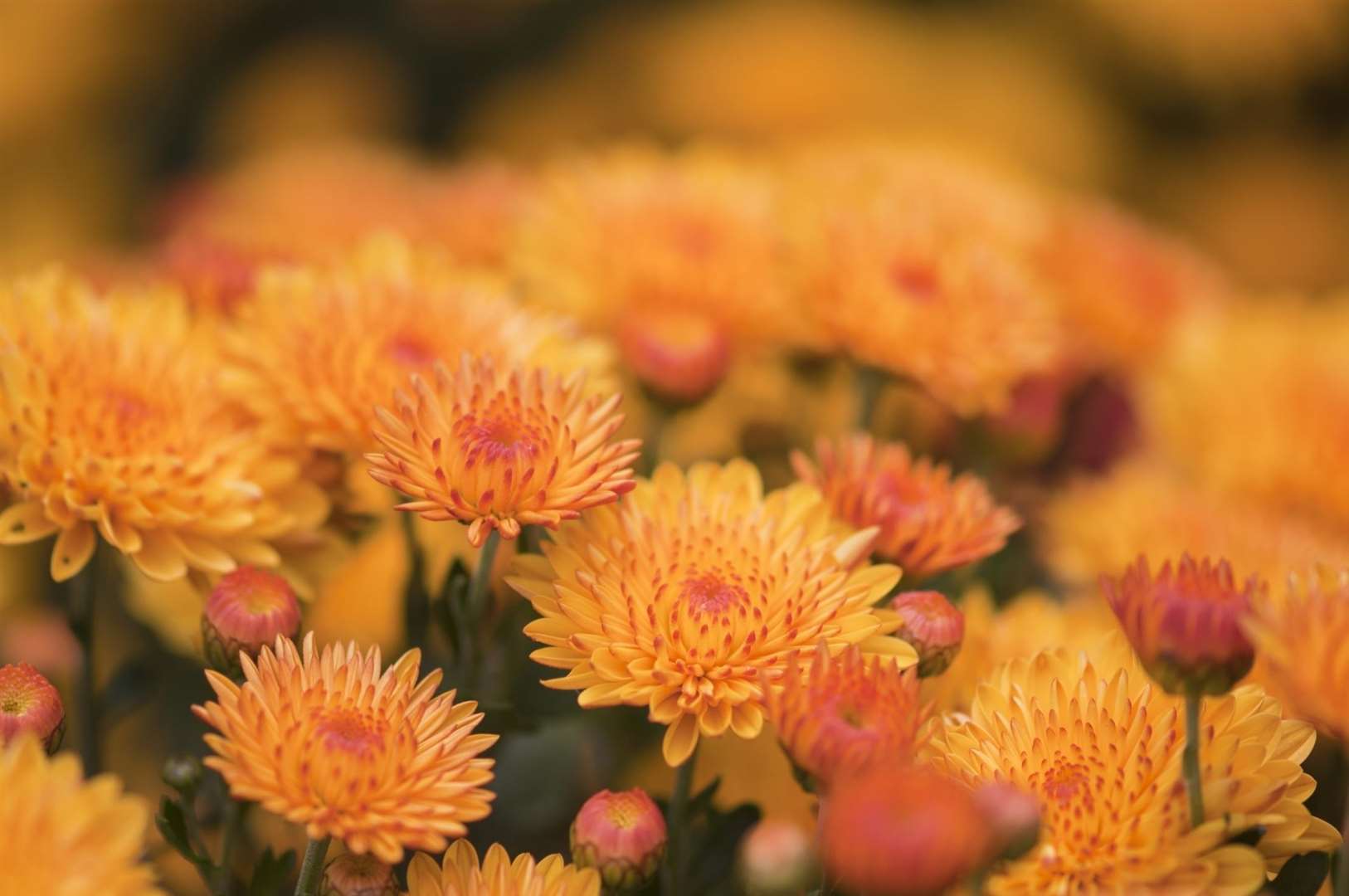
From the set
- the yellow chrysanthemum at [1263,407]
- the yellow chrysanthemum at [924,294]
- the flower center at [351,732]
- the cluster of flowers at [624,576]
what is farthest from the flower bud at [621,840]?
the yellow chrysanthemum at [1263,407]

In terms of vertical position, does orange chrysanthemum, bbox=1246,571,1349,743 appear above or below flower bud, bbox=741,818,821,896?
above

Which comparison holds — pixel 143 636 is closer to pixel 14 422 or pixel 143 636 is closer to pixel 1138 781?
pixel 14 422

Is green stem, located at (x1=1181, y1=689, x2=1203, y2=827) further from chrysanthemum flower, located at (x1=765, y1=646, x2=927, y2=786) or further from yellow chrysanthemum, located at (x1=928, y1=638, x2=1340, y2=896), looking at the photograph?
chrysanthemum flower, located at (x1=765, y1=646, x2=927, y2=786)

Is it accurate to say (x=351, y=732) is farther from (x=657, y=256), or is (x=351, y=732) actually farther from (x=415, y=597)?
(x=657, y=256)

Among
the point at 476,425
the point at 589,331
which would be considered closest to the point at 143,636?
the point at 589,331

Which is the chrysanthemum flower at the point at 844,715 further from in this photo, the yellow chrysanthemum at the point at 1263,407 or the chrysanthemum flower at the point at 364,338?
the yellow chrysanthemum at the point at 1263,407

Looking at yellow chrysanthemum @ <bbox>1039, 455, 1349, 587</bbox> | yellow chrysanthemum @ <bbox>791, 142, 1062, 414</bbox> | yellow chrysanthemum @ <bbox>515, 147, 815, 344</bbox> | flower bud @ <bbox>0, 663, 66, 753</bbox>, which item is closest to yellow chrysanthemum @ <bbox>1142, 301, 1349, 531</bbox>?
yellow chrysanthemum @ <bbox>1039, 455, 1349, 587</bbox>

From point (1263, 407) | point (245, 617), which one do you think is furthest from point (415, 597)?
point (1263, 407)
